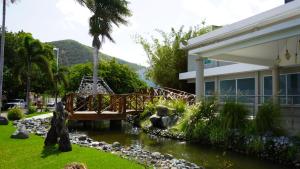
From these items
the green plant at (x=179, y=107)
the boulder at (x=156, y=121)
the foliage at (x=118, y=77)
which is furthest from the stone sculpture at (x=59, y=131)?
the foliage at (x=118, y=77)

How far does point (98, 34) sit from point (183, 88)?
10907 mm

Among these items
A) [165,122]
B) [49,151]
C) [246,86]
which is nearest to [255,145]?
[49,151]

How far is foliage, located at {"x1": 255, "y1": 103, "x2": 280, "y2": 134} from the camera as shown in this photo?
11.3 meters

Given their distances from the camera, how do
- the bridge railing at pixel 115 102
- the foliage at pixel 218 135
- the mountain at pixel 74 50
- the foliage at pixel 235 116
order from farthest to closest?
the mountain at pixel 74 50 → the bridge railing at pixel 115 102 → the foliage at pixel 235 116 → the foliage at pixel 218 135

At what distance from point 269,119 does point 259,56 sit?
615cm

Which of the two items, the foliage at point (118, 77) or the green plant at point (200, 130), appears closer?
the green plant at point (200, 130)

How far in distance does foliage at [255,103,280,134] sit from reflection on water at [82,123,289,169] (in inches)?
Answer: 47.9

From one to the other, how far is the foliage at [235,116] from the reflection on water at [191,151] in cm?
104

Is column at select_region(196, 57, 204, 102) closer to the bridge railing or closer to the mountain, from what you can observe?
the bridge railing

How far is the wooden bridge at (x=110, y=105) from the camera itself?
733 inches

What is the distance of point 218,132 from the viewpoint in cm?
1229

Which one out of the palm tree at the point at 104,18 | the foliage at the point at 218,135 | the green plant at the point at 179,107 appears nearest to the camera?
the foliage at the point at 218,135

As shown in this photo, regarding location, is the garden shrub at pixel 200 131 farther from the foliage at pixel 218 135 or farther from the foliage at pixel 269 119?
the foliage at pixel 269 119

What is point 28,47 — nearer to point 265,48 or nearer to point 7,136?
point 7,136
